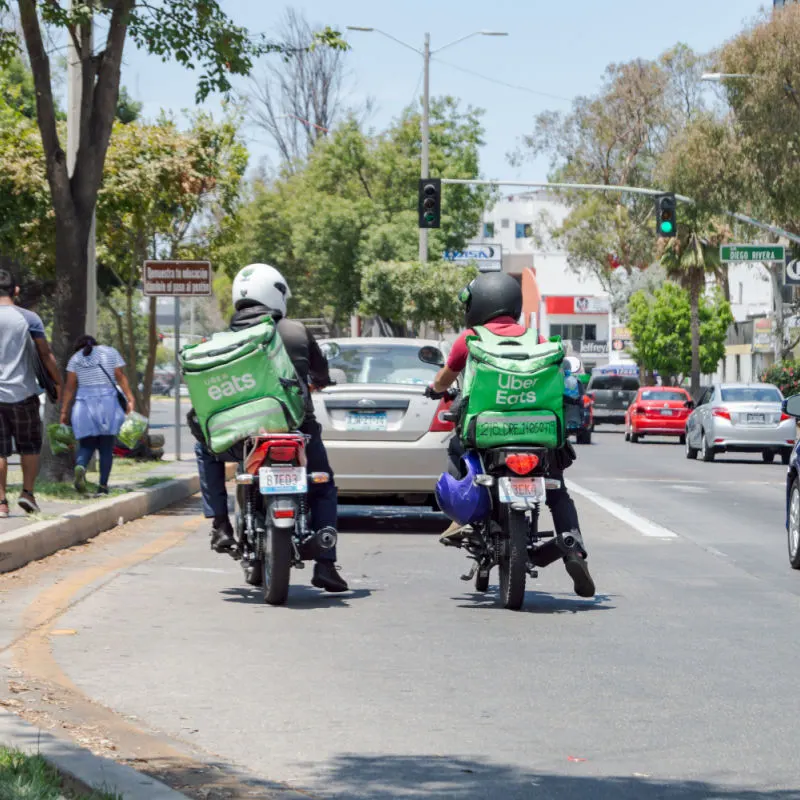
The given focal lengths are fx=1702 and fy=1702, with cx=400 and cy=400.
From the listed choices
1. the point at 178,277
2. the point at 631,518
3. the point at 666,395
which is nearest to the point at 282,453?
the point at 631,518

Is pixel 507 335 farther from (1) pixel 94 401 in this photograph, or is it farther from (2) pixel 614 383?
(2) pixel 614 383

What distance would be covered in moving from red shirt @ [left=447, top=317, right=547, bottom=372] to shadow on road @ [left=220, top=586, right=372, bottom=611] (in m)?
1.50

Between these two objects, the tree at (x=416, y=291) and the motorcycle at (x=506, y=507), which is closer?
the motorcycle at (x=506, y=507)

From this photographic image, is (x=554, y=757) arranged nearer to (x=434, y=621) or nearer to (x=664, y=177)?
(x=434, y=621)

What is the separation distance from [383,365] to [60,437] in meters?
3.10

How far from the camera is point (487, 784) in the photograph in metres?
5.38

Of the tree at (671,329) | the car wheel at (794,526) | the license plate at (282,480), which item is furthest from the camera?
the tree at (671,329)

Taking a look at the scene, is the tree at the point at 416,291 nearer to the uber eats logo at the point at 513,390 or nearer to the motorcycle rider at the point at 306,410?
the motorcycle rider at the point at 306,410

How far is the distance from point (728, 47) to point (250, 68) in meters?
24.4

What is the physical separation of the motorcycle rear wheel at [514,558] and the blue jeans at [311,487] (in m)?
1.02

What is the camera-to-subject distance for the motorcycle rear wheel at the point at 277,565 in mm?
9211

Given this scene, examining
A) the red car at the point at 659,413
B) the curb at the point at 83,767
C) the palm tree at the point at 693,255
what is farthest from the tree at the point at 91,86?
the palm tree at the point at 693,255

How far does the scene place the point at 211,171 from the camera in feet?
93.0

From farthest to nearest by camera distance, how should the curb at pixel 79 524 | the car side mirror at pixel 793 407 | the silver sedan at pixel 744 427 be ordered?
the silver sedan at pixel 744 427 → the car side mirror at pixel 793 407 → the curb at pixel 79 524
